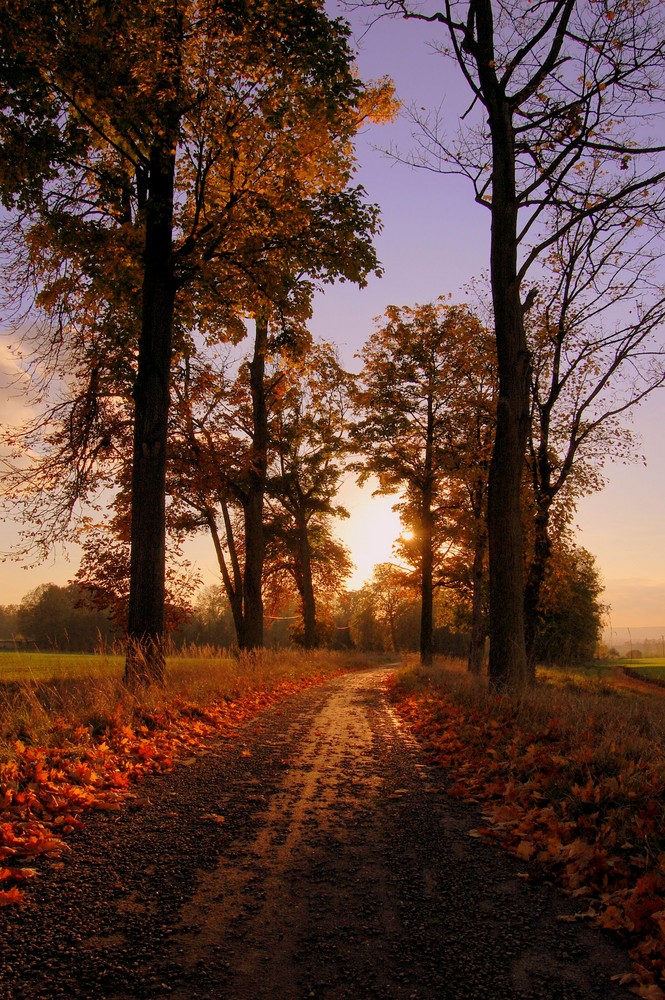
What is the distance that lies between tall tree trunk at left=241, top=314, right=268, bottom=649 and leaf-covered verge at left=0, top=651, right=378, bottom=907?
27.4 feet

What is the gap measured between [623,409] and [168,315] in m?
13.8

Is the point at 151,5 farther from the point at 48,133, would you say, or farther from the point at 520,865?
the point at 520,865

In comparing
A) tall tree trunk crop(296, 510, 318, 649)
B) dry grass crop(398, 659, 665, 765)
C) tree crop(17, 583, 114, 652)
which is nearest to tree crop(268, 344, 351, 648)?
tall tree trunk crop(296, 510, 318, 649)

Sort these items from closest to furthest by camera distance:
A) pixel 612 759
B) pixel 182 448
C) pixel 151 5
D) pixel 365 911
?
pixel 365 911, pixel 612 759, pixel 151 5, pixel 182 448

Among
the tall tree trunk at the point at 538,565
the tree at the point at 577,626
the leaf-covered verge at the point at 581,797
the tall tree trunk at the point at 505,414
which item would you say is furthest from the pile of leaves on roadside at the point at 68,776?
the tree at the point at 577,626

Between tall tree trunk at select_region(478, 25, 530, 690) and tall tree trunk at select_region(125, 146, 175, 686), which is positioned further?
tall tree trunk at select_region(478, 25, 530, 690)

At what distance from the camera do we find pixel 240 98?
929 centimetres

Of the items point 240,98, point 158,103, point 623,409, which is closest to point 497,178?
point 240,98

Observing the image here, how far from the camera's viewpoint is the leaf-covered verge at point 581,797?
10.5 ft

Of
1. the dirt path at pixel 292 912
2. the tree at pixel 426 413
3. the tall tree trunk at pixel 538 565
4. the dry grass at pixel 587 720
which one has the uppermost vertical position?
the tree at pixel 426 413

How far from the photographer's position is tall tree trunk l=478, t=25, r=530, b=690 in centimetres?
1009

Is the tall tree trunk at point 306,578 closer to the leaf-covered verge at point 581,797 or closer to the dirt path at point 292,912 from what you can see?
the leaf-covered verge at point 581,797

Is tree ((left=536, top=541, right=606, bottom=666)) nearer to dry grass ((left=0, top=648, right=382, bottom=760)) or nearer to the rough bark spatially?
the rough bark

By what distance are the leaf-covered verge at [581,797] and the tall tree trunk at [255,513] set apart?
423 inches
